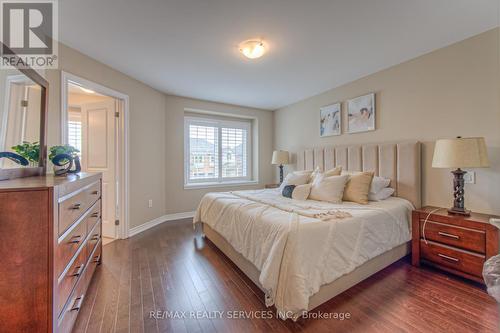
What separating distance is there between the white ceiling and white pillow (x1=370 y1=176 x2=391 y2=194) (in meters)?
1.54

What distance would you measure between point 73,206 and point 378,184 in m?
3.08

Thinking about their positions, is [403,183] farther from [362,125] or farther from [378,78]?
[378,78]

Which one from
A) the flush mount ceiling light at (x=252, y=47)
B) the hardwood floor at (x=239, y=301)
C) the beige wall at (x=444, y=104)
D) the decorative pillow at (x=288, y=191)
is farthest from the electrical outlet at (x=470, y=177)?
the flush mount ceiling light at (x=252, y=47)

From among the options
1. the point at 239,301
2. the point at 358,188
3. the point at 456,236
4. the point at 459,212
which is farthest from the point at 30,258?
the point at 459,212

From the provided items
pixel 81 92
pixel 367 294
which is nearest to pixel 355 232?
pixel 367 294

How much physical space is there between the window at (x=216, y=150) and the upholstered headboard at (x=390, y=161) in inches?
84.9

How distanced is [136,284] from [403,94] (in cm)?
379

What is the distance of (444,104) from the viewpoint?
2373 mm

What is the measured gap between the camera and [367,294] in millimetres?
1777

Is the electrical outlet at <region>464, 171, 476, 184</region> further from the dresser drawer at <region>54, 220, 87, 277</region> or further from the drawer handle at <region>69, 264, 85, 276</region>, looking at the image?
the drawer handle at <region>69, 264, 85, 276</region>

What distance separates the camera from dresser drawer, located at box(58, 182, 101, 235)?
3.77 ft

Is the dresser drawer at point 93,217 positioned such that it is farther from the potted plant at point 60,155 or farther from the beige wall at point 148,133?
the beige wall at point 148,133

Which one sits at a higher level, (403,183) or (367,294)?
(403,183)

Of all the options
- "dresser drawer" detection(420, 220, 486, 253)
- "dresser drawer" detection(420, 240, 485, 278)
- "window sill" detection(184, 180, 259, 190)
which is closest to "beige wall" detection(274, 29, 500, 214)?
"dresser drawer" detection(420, 220, 486, 253)
